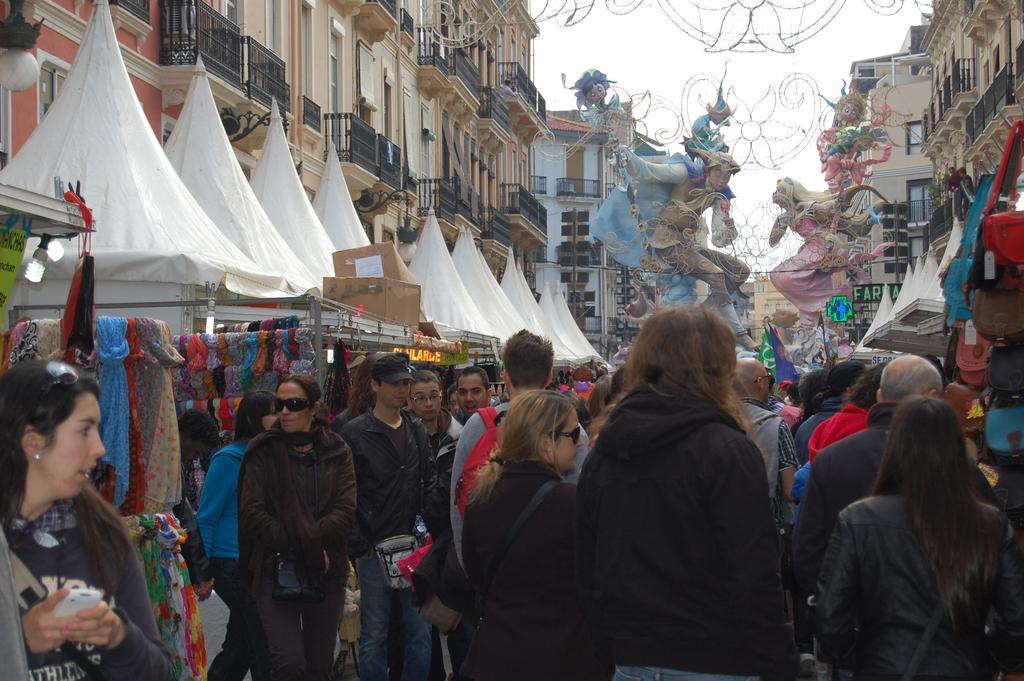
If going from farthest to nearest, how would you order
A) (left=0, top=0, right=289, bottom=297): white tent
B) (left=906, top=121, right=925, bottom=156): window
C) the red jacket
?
(left=906, top=121, right=925, bottom=156): window → (left=0, top=0, right=289, bottom=297): white tent → the red jacket

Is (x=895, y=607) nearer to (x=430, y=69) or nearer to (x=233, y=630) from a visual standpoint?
(x=233, y=630)

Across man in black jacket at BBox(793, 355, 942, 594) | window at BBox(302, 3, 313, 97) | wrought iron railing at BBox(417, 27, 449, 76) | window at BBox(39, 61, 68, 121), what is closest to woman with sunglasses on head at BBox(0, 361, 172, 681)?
man in black jacket at BBox(793, 355, 942, 594)

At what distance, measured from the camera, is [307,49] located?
83.8 feet

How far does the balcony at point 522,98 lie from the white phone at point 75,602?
39.8m

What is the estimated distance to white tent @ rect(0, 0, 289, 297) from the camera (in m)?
9.30

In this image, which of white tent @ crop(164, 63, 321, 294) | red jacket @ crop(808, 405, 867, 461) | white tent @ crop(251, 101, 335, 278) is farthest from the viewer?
white tent @ crop(251, 101, 335, 278)

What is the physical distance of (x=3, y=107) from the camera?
15.2 m

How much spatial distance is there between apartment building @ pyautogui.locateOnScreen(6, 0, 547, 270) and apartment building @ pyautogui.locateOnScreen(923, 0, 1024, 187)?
33.3ft

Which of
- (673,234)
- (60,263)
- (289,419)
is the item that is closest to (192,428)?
(60,263)

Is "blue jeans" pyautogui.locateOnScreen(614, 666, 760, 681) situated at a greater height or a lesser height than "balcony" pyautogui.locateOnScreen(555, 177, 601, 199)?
lesser

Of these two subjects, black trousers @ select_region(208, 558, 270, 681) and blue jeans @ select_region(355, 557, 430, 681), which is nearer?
blue jeans @ select_region(355, 557, 430, 681)

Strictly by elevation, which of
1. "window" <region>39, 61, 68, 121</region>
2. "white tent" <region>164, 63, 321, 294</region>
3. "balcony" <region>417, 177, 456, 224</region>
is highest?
"balcony" <region>417, 177, 456, 224</region>

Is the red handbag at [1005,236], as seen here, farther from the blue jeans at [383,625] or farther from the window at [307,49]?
the window at [307,49]

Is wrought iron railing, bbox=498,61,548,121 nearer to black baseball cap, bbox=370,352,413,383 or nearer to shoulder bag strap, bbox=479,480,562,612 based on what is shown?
black baseball cap, bbox=370,352,413,383
